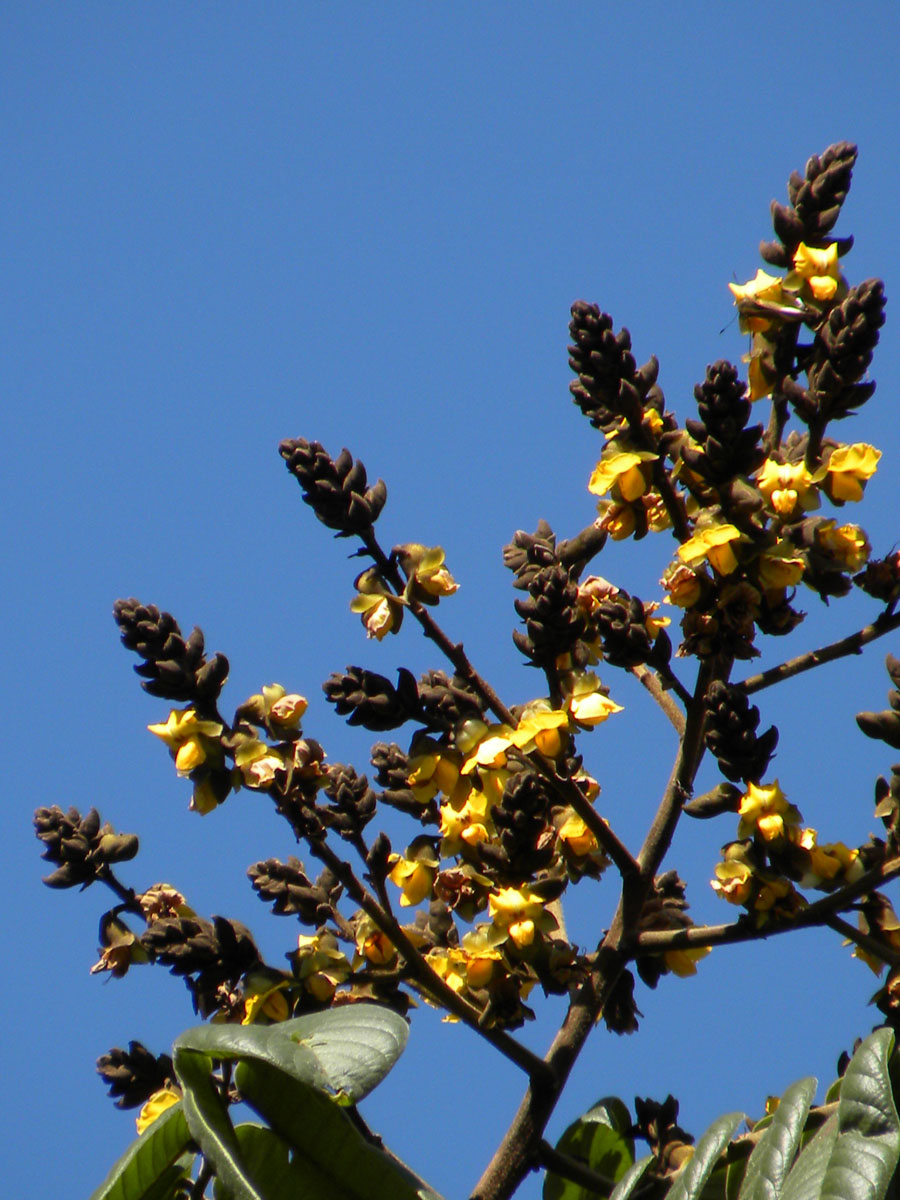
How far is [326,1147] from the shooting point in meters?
1.32

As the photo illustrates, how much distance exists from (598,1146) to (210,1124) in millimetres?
868

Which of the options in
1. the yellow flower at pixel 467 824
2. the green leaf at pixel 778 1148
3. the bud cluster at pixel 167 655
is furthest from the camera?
the yellow flower at pixel 467 824

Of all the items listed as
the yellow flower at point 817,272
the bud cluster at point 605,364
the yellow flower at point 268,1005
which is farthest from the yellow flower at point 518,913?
the yellow flower at point 817,272

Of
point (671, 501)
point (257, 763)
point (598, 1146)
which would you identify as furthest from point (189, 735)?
point (598, 1146)

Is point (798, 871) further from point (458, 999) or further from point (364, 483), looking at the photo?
point (364, 483)

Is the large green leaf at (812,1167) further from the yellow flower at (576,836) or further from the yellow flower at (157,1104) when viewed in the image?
the yellow flower at (157,1104)

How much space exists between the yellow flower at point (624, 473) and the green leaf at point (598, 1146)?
0.84m

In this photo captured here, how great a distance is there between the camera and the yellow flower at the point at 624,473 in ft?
5.70

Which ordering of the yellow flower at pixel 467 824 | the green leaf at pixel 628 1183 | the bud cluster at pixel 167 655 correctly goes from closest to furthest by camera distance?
the green leaf at pixel 628 1183 → the bud cluster at pixel 167 655 → the yellow flower at pixel 467 824

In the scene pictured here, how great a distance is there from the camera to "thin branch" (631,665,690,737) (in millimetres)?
1980

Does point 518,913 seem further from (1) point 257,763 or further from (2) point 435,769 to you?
(1) point 257,763

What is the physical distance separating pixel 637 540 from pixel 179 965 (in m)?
A: 0.80

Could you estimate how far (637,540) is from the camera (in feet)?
6.02

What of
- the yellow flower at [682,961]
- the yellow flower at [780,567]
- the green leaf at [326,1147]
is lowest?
the green leaf at [326,1147]
